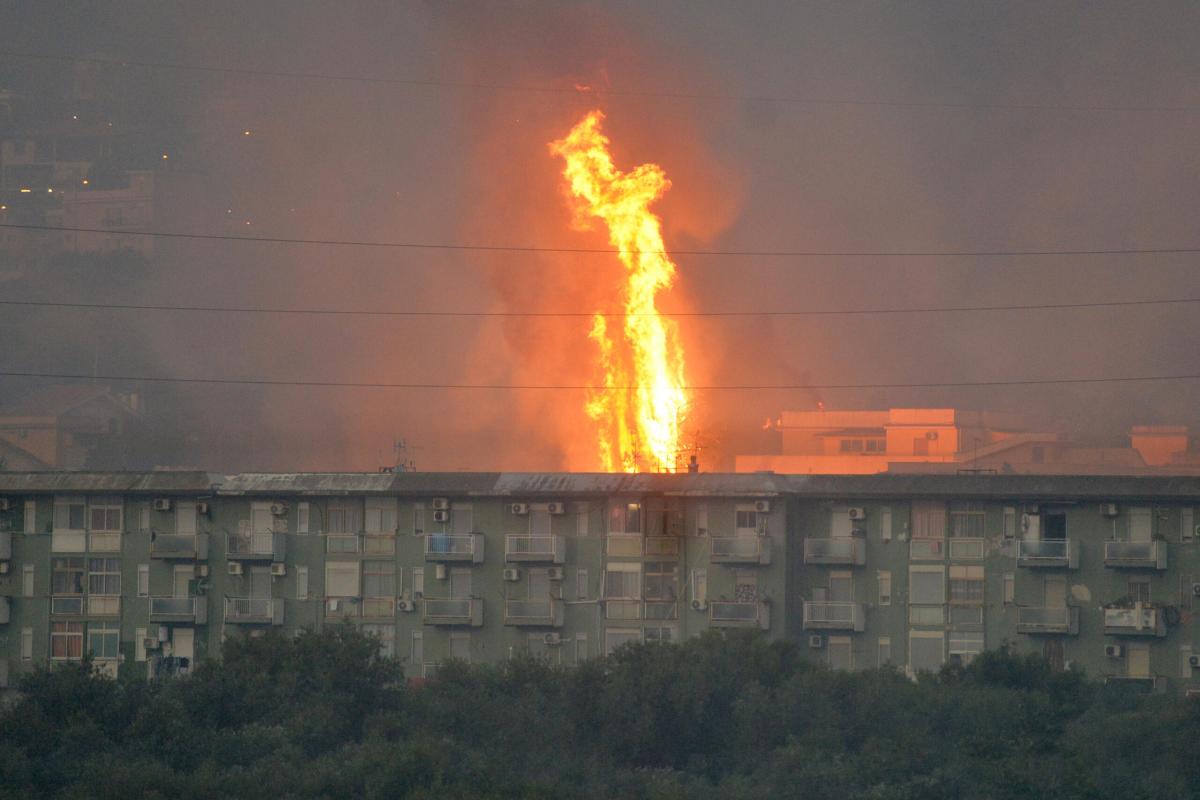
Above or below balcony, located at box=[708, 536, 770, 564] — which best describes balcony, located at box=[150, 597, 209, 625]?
below

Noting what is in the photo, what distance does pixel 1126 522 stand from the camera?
52906 millimetres

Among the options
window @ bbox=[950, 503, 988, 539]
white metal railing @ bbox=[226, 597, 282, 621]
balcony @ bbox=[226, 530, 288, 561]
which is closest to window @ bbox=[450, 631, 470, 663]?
white metal railing @ bbox=[226, 597, 282, 621]

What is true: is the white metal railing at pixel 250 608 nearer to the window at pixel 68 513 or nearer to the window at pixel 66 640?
the window at pixel 66 640

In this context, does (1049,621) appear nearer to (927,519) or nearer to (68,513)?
(927,519)

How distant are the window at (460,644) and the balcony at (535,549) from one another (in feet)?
8.77

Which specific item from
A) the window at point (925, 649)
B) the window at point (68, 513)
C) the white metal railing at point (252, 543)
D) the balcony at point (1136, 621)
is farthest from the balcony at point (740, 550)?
the window at point (68, 513)

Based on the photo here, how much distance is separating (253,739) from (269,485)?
1913 centimetres

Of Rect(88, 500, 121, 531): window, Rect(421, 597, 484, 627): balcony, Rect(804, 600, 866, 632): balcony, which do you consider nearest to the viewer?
Rect(804, 600, 866, 632): balcony

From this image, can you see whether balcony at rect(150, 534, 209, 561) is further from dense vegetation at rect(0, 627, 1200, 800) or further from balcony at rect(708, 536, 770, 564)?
balcony at rect(708, 536, 770, 564)

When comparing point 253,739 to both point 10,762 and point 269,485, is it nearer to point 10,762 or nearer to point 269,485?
point 10,762

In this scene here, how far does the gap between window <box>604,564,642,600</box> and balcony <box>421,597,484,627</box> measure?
3909 mm

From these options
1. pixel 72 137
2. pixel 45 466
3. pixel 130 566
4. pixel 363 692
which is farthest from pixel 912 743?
pixel 72 137

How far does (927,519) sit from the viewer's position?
54.6 meters

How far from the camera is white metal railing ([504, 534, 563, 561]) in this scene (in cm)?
→ 5559
